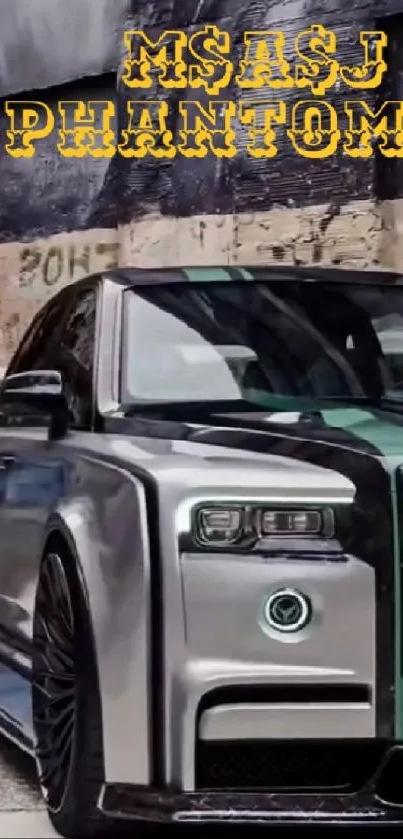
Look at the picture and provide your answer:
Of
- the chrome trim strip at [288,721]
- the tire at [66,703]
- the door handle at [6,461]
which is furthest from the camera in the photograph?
the door handle at [6,461]

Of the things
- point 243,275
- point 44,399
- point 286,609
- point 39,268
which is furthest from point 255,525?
point 39,268

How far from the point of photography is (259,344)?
21.0 feet

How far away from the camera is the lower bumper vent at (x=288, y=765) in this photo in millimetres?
4949

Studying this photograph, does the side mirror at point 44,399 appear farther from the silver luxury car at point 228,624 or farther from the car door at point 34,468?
the silver luxury car at point 228,624

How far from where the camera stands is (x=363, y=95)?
559 inches

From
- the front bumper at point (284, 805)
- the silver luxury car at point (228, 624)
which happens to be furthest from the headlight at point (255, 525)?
the front bumper at point (284, 805)

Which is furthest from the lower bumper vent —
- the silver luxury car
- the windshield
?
the windshield

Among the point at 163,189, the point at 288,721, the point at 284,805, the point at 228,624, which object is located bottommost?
the point at 284,805

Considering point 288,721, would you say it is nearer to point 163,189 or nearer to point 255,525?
point 255,525

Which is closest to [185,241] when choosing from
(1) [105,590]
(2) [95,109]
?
(2) [95,109]

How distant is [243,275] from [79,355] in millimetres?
681

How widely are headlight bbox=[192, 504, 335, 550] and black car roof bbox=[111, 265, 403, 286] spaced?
1.76m

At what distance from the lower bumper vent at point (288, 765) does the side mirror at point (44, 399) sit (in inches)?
62.8

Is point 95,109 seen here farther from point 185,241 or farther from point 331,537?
point 331,537
